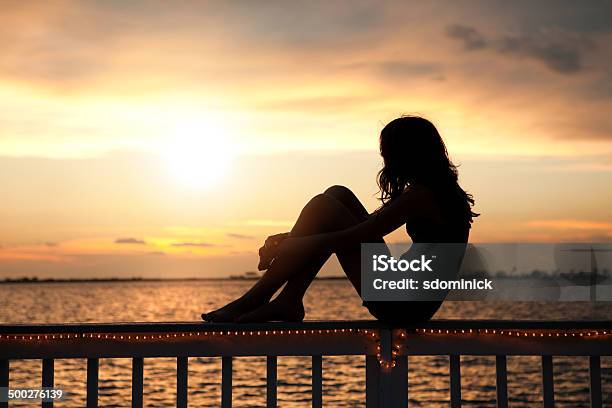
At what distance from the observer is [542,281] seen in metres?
4.86

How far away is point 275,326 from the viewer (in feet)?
12.6

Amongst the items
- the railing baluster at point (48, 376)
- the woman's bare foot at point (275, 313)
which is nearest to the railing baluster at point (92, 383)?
the railing baluster at point (48, 376)

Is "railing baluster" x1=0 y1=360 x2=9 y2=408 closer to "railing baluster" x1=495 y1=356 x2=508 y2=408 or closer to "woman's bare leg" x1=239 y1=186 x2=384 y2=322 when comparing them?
"woman's bare leg" x1=239 y1=186 x2=384 y2=322

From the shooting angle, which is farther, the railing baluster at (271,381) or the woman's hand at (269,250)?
the woman's hand at (269,250)

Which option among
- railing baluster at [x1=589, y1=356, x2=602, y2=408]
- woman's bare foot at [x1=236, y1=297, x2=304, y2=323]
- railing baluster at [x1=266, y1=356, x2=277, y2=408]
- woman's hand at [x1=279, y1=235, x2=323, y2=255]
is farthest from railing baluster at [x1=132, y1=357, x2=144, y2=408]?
railing baluster at [x1=589, y1=356, x2=602, y2=408]

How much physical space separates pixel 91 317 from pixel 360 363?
34089 millimetres

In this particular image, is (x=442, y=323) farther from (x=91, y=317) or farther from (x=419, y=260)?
(x=91, y=317)

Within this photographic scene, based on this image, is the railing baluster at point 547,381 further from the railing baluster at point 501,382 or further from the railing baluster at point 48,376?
the railing baluster at point 48,376

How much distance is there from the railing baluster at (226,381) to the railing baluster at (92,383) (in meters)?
0.67

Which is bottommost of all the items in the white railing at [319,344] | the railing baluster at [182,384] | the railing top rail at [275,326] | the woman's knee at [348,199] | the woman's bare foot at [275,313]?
the railing baluster at [182,384]

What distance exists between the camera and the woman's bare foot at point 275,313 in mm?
3951

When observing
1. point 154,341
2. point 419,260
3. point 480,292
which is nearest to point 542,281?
point 480,292

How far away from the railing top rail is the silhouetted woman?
0.10m

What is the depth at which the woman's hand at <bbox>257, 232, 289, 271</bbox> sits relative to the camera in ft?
13.4
